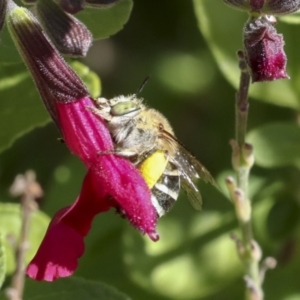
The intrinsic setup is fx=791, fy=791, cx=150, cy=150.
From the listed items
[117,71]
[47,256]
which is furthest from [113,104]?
[117,71]

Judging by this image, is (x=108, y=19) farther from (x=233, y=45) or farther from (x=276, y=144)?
(x=276, y=144)

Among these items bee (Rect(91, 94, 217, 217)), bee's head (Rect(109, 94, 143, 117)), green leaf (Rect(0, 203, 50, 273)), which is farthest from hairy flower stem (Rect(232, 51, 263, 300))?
green leaf (Rect(0, 203, 50, 273))

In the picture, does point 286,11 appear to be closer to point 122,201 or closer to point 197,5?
point 122,201

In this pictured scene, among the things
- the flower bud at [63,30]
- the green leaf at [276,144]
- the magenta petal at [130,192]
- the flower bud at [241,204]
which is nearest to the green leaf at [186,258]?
the green leaf at [276,144]

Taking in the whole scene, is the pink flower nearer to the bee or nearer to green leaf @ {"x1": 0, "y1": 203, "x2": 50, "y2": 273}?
the bee

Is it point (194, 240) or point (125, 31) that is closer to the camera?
point (194, 240)

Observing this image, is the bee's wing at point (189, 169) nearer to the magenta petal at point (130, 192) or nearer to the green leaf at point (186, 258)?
the magenta petal at point (130, 192)

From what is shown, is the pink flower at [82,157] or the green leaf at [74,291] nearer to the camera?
the pink flower at [82,157]
